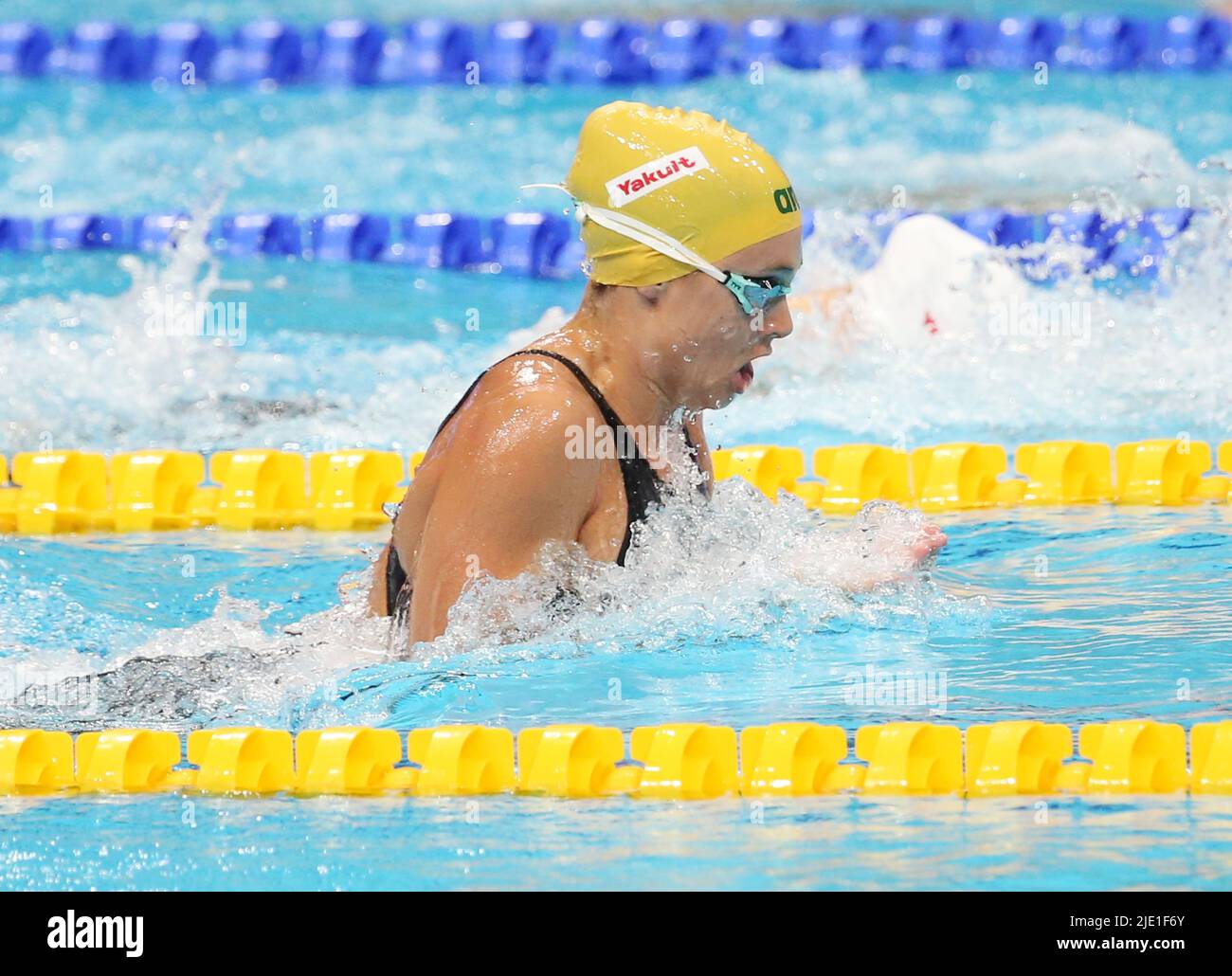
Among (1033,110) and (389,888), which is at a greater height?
(1033,110)

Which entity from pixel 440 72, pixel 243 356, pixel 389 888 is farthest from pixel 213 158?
pixel 389 888

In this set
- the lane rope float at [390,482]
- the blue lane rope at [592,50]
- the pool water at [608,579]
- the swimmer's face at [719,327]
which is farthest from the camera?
the blue lane rope at [592,50]

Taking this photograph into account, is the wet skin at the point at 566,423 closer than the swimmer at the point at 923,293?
Yes

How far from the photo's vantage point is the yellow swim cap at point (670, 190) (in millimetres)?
2963

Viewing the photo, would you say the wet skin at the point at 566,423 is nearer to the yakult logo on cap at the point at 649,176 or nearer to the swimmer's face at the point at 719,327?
the swimmer's face at the point at 719,327

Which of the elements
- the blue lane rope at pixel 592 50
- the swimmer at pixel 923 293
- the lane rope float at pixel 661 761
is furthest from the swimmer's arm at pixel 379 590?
the blue lane rope at pixel 592 50

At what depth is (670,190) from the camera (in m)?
3.00

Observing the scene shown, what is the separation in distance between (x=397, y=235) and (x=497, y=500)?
5319 millimetres

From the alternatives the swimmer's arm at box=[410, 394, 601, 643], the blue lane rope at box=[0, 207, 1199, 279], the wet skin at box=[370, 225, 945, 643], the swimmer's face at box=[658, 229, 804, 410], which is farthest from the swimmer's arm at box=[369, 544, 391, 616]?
the blue lane rope at box=[0, 207, 1199, 279]

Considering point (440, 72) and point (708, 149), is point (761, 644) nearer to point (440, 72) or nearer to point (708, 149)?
point (708, 149)

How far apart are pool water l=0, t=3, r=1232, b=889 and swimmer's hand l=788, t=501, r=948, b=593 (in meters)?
0.03

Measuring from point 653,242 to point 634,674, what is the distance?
748mm

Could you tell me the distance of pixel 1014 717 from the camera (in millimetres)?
3041

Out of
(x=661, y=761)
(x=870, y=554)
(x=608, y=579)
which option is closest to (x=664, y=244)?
(x=608, y=579)
